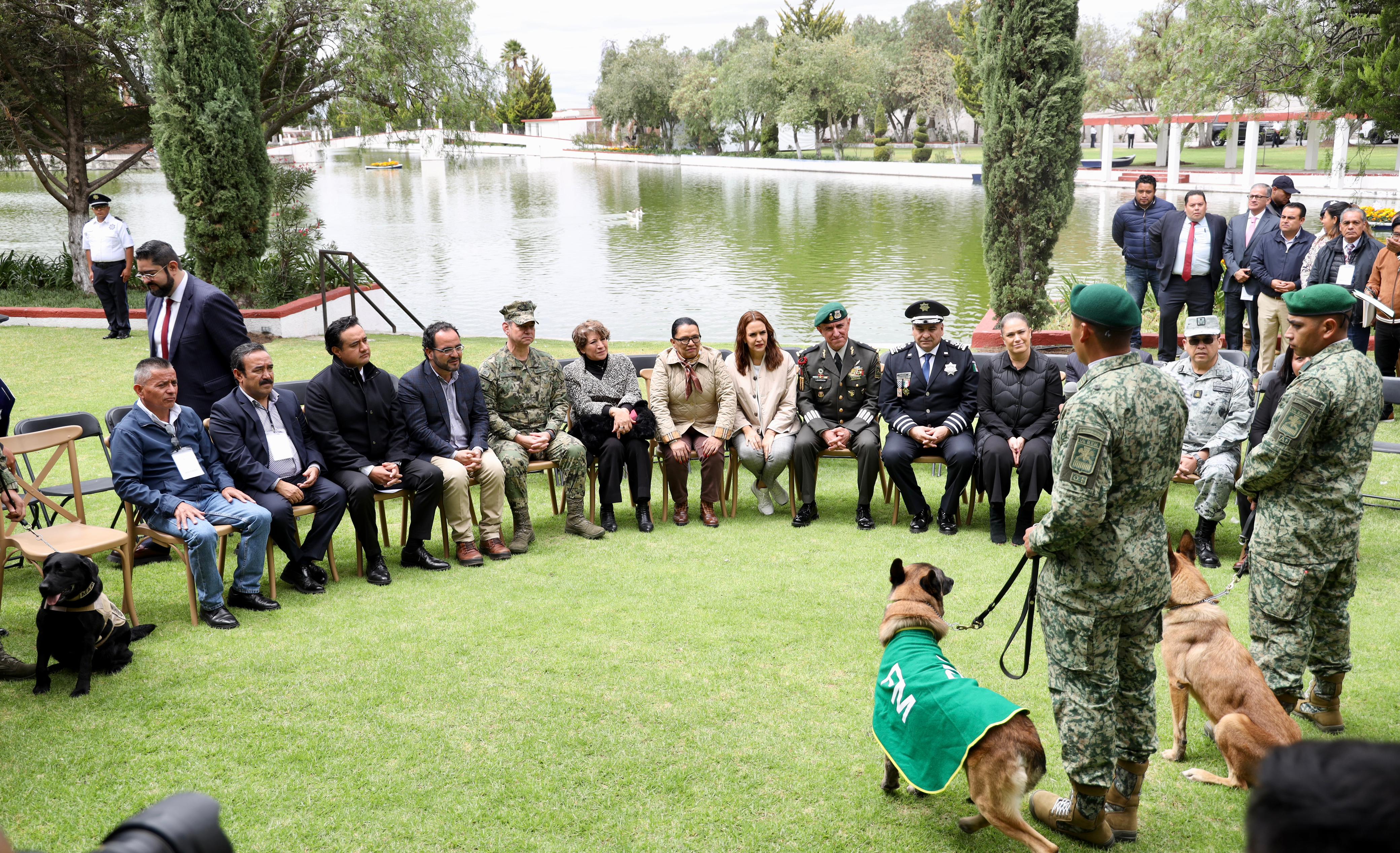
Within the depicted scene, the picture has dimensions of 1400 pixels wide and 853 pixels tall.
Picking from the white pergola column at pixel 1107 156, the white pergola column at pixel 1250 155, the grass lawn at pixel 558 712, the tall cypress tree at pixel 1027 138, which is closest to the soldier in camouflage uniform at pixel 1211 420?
the grass lawn at pixel 558 712

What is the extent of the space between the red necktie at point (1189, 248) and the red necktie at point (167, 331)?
363 inches

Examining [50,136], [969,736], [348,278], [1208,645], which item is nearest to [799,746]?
[969,736]

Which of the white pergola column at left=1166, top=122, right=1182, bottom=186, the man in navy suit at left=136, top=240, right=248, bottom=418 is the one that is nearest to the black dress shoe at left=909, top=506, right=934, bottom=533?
the man in navy suit at left=136, top=240, right=248, bottom=418

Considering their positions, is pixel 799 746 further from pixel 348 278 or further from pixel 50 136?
pixel 50 136

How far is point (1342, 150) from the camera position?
29.2 m

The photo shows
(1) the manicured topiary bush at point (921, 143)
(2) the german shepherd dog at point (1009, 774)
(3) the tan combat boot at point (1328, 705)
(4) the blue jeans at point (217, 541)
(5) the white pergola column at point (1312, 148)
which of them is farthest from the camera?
(1) the manicured topiary bush at point (921, 143)

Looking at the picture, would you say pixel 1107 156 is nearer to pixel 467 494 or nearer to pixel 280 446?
pixel 467 494

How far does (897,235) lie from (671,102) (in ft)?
148

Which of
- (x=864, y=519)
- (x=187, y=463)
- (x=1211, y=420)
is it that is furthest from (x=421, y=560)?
(x=1211, y=420)

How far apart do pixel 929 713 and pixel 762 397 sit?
4.54 meters

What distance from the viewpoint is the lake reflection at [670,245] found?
17578 mm

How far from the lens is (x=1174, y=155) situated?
37.9 meters

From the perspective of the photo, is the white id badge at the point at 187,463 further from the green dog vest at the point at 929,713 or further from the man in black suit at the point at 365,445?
the green dog vest at the point at 929,713

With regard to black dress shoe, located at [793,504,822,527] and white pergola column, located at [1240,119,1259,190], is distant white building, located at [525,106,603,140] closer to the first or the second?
white pergola column, located at [1240,119,1259,190]
